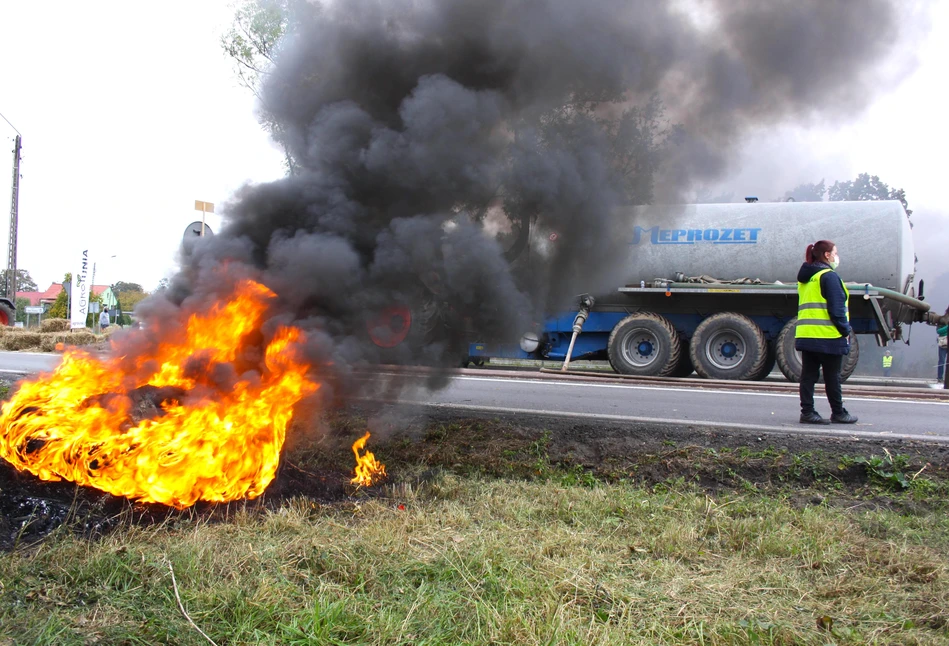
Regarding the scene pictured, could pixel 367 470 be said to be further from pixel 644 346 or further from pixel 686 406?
pixel 644 346

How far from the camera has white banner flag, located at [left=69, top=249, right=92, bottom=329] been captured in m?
20.0

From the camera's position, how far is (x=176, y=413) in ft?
11.0

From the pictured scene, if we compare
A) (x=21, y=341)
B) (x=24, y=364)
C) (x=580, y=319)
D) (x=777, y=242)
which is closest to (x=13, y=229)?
(x=21, y=341)

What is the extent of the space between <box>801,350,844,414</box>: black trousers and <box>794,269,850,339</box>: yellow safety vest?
19 centimetres

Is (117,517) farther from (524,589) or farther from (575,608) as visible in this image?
(575,608)

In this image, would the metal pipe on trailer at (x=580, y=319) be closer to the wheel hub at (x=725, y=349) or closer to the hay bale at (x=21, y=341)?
the wheel hub at (x=725, y=349)

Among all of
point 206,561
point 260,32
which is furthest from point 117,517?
point 260,32

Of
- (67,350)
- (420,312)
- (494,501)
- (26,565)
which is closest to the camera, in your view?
(26,565)

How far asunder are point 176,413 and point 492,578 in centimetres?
188

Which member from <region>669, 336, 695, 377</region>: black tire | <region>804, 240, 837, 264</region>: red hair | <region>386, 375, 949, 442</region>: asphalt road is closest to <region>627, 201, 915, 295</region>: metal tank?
<region>669, 336, 695, 377</region>: black tire

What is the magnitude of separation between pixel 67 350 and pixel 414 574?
8.85 ft

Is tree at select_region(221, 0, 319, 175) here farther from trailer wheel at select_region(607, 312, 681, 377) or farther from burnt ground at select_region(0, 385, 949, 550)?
trailer wheel at select_region(607, 312, 681, 377)

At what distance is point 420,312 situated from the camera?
4.88 meters

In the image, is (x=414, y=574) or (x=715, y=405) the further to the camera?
(x=715, y=405)
